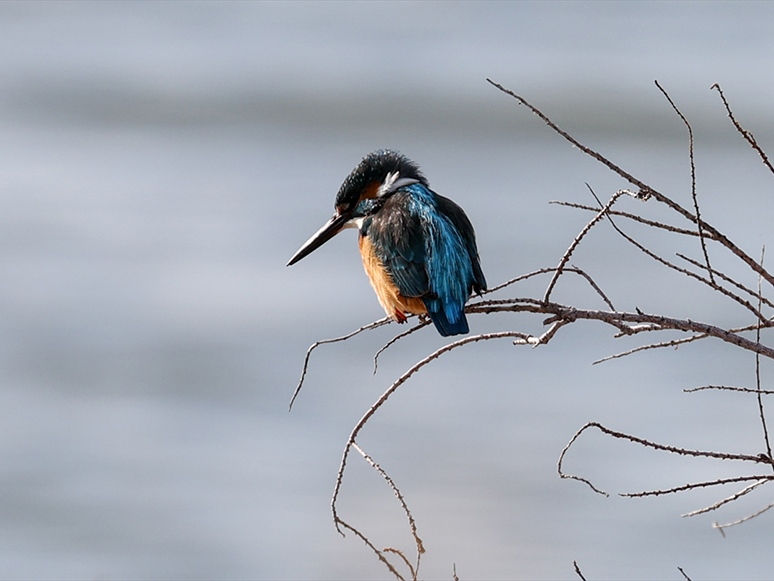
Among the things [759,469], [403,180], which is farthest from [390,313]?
[759,469]

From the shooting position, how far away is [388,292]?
2.28m

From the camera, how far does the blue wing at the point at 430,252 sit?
6.91 ft

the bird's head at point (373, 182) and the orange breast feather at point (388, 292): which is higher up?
the bird's head at point (373, 182)

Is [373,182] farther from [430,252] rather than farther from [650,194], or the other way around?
[650,194]

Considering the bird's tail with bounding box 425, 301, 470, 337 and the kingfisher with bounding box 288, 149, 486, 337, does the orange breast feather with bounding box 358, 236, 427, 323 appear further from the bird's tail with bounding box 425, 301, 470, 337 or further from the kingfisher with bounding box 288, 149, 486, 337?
the bird's tail with bounding box 425, 301, 470, 337

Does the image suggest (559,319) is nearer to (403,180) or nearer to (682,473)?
(403,180)

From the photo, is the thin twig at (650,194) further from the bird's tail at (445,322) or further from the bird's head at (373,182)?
the bird's head at (373,182)

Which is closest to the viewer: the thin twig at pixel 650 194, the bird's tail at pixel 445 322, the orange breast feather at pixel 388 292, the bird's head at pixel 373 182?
the thin twig at pixel 650 194

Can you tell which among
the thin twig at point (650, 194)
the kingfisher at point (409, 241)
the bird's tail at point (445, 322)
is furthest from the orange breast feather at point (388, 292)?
the thin twig at point (650, 194)

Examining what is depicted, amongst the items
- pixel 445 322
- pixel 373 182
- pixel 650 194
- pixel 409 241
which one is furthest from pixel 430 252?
pixel 650 194

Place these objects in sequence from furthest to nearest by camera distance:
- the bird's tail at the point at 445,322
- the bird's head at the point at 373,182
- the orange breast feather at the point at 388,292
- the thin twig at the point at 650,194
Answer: the bird's head at the point at 373,182 → the orange breast feather at the point at 388,292 → the bird's tail at the point at 445,322 → the thin twig at the point at 650,194

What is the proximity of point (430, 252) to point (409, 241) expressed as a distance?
61 mm

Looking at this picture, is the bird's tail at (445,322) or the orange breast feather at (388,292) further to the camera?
the orange breast feather at (388,292)

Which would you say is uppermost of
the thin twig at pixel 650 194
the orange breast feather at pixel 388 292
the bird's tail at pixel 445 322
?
the thin twig at pixel 650 194
